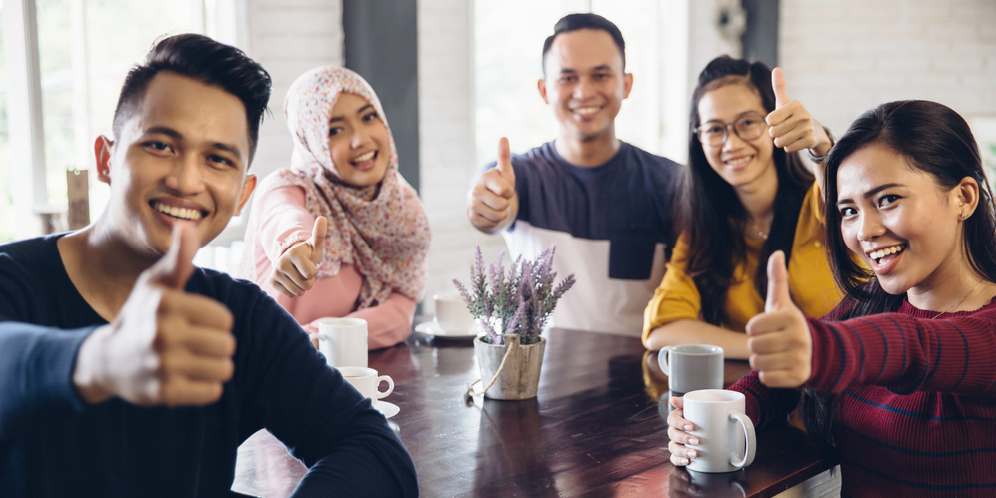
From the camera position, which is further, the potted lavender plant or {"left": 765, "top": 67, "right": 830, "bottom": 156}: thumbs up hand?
{"left": 765, "top": 67, "right": 830, "bottom": 156}: thumbs up hand

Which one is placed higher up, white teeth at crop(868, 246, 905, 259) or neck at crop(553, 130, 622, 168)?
neck at crop(553, 130, 622, 168)

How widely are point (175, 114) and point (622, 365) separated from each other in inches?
43.0

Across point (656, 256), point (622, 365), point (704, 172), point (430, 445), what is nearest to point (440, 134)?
point (656, 256)

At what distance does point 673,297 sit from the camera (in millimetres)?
2008

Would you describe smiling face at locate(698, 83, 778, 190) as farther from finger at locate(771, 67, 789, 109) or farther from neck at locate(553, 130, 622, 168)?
neck at locate(553, 130, 622, 168)

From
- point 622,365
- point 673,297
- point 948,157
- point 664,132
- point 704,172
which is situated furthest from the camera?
point 664,132

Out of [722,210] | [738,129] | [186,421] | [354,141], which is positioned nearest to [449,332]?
[354,141]

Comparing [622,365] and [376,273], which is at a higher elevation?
[376,273]

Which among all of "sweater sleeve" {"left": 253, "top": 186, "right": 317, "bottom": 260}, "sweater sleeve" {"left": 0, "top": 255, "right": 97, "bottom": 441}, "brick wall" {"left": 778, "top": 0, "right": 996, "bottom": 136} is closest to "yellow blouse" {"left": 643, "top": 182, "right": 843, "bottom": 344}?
"sweater sleeve" {"left": 253, "top": 186, "right": 317, "bottom": 260}

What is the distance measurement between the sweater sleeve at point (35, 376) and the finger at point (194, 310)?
0.14 meters

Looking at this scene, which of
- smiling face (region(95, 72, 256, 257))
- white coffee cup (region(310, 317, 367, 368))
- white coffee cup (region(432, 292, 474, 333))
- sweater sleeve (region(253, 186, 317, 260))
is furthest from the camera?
white coffee cup (region(432, 292, 474, 333))

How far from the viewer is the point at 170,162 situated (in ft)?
3.34

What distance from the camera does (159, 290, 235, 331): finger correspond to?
0.62 meters

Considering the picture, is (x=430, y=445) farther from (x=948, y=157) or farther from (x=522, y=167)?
(x=522, y=167)
